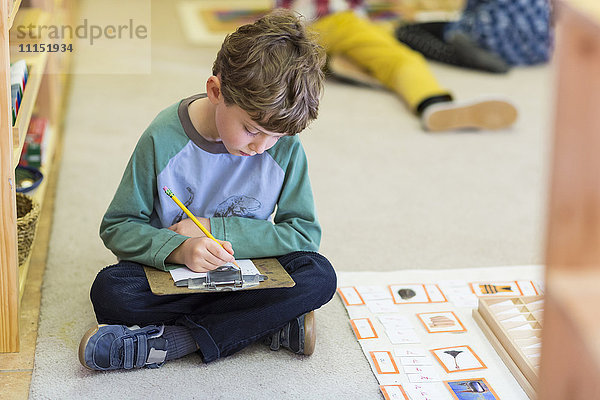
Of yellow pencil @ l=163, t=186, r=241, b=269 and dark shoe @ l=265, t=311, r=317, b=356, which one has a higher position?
yellow pencil @ l=163, t=186, r=241, b=269

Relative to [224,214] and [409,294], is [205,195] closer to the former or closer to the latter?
[224,214]

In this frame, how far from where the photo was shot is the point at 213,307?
146 cm

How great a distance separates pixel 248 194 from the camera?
60.1 inches

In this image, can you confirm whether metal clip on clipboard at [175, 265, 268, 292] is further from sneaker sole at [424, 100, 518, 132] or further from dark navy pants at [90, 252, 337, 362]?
sneaker sole at [424, 100, 518, 132]

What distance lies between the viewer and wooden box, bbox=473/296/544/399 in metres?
1.42

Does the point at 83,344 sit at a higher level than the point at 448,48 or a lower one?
lower

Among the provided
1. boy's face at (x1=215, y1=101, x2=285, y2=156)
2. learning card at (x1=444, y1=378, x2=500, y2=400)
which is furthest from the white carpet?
boy's face at (x1=215, y1=101, x2=285, y2=156)

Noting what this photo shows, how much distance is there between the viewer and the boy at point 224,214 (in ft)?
4.41

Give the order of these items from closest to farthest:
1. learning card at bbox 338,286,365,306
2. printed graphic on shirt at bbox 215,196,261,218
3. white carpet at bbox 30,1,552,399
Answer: white carpet at bbox 30,1,552,399 < printed graphic on shirt at bbox 215,196,261,218 < learning card at bbox 338,286,365,306

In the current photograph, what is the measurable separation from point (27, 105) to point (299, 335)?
30.5 inches

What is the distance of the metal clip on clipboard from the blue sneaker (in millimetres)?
119

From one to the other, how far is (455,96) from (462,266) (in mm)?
1251

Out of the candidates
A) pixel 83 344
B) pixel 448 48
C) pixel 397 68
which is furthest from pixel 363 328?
pixel 448 48

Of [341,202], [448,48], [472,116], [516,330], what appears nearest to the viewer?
[516,330]
